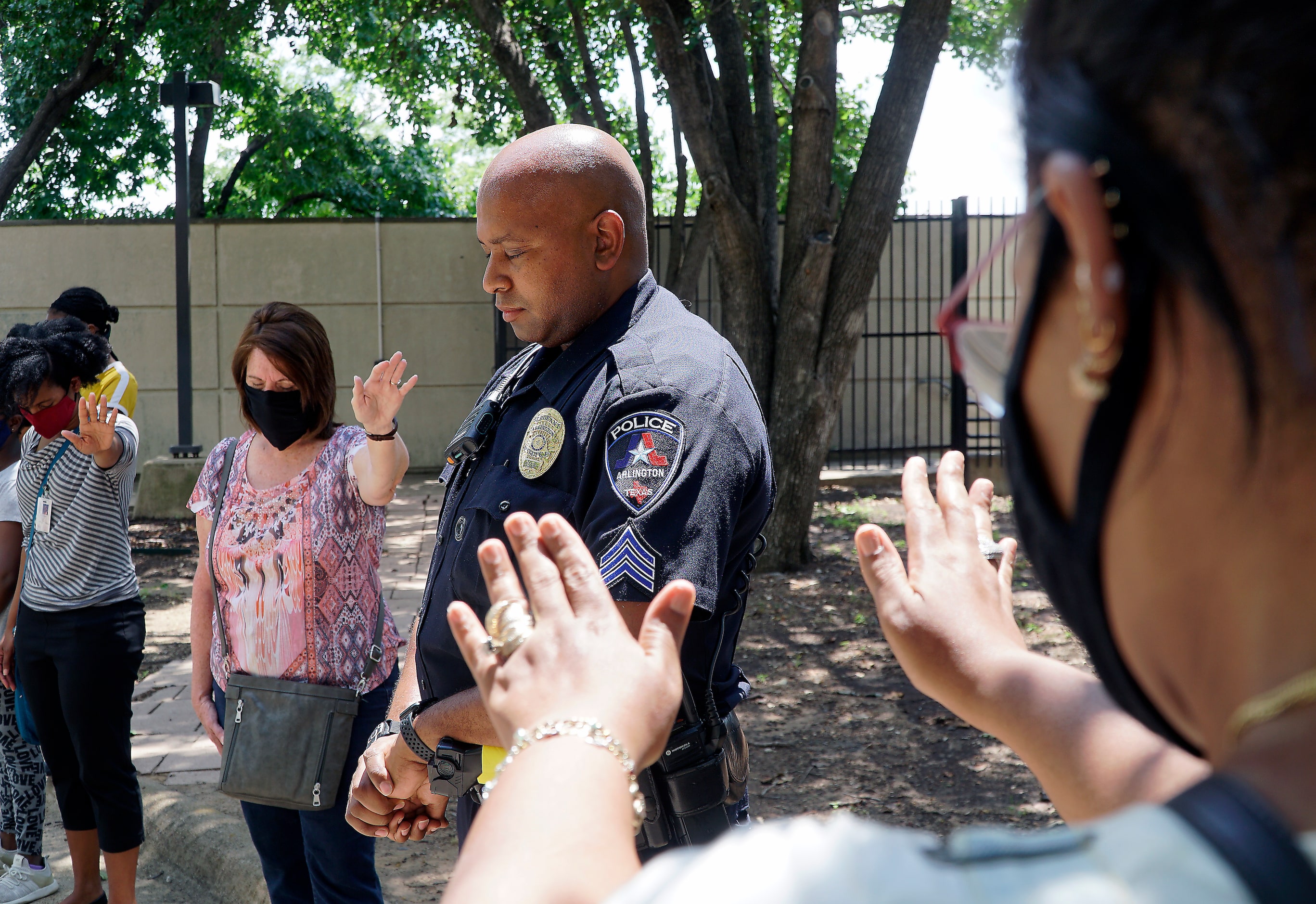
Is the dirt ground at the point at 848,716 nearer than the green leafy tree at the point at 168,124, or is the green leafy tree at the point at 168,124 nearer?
the dirt ground at the point at 848,716

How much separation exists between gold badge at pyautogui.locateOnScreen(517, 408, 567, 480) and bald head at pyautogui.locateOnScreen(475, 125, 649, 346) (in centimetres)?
29

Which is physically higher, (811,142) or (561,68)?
(561,68)

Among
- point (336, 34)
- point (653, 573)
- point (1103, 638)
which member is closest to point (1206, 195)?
point (1103, 638)

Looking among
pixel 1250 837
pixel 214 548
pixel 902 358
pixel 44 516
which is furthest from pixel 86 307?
pixel 902 358

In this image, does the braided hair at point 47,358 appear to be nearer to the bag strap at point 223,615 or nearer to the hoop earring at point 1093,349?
the bag strap at point 223,615

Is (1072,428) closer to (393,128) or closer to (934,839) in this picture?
(934,839)

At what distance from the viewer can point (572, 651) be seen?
0.97 m

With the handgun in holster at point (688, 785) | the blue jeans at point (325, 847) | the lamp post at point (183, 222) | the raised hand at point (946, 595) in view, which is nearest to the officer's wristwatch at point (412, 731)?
the handgun in holster at point (688, 785)

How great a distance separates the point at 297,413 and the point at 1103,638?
289 centimetres

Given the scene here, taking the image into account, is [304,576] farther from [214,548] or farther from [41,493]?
[41,493]

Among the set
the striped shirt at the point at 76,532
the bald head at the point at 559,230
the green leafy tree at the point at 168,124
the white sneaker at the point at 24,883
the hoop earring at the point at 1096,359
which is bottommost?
the white sneaker at the point at 24,883

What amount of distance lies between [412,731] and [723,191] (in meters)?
5.51

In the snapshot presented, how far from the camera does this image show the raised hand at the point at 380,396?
2.95m

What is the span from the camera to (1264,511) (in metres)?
0.62
